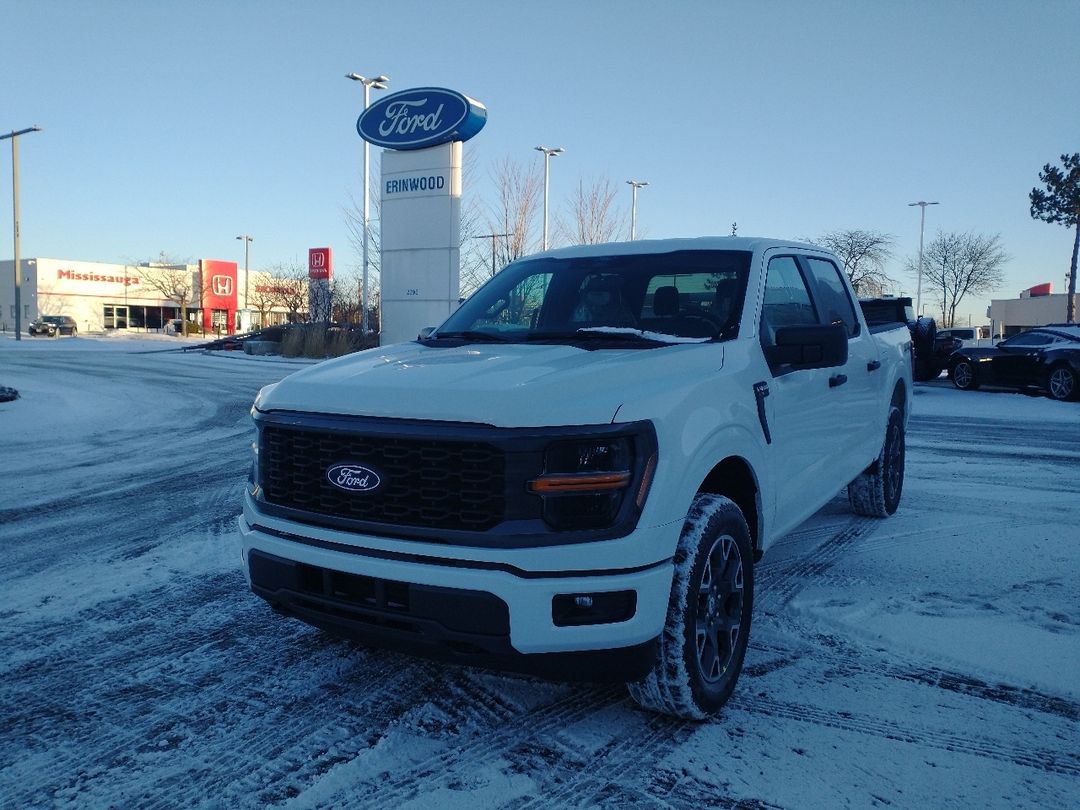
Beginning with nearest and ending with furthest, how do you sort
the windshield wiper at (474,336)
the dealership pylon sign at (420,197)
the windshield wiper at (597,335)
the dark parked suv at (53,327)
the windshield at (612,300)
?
the windshield wiper at (597,335) → the windshield at (612,300) → the windshield wiper at (474,336) → the dealership pylon sign at (420,197) → the dark parked suv at (53,327)

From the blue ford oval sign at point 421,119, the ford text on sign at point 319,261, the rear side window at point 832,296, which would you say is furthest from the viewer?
the ford text on sign at point 319,261

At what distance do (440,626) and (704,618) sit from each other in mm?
994

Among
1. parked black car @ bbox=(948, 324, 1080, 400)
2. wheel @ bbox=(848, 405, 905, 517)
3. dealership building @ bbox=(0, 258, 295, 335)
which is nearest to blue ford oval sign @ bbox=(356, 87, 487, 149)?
parked black car @ bbox=(948, 324, 1080, 400)

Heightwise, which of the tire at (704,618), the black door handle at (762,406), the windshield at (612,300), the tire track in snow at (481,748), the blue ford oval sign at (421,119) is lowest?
the tire track in snow at (481,748)

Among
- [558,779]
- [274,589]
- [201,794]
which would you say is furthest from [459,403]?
[201,794]

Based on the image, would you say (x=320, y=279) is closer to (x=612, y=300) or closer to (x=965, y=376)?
(x=965, y=376)

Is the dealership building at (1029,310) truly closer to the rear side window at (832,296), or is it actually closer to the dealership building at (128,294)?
the dealership building at (128,294)

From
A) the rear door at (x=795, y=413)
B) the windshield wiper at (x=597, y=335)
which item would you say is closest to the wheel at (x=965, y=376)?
the rear door at (x=795, y=413)

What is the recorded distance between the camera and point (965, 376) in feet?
59.4

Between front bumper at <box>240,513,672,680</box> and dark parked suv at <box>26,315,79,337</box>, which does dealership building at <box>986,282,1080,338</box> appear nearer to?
dark parked suv at <box>26,315,79,337</box>

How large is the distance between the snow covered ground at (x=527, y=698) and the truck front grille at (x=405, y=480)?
797 mm

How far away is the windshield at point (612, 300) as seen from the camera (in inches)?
152

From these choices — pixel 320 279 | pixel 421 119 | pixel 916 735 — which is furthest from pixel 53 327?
pixel 916 735

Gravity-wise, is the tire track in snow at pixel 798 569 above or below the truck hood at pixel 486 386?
below
